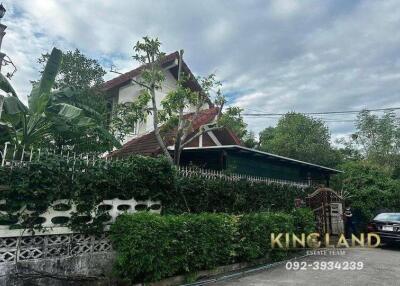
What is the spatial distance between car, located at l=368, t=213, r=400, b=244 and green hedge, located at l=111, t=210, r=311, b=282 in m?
5.40

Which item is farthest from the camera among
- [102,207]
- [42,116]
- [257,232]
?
[257,232]

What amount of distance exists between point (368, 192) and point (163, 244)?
12.5 m

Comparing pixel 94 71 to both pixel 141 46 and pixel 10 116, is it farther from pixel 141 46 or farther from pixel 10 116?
pixel 10 116

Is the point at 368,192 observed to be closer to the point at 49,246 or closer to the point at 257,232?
the point at 257,232

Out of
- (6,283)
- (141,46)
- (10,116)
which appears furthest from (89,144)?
(6,283)

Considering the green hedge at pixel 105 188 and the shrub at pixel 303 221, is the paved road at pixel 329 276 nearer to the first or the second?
the shrub at pixel 303 221

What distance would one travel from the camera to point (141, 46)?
34.0 feet

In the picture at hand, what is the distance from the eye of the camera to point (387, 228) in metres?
10.8

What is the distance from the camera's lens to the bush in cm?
551

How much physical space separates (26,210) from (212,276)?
3.81 metres

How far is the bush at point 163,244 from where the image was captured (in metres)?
5.51

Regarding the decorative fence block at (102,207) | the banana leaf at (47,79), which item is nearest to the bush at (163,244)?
the decorative fence block at (102,207)

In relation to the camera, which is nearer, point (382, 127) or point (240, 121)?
point (240, 121)

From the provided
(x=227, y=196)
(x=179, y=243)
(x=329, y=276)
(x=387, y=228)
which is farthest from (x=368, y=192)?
(x=179, y=243)
